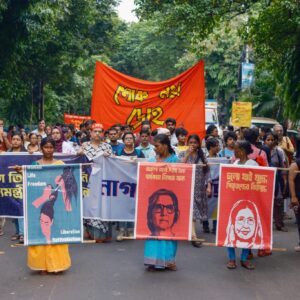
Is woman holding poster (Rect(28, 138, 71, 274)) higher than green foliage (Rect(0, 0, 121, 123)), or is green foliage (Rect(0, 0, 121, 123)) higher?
green foliage (Rect(0, 0, 121, 123))

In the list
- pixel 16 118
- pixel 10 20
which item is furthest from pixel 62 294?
pixel 16 118

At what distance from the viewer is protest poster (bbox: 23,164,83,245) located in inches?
277

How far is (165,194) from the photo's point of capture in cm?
721

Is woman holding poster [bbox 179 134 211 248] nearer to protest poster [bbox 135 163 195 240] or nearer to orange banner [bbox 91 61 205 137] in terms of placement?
protest poster [bbox 135 163 195 240]

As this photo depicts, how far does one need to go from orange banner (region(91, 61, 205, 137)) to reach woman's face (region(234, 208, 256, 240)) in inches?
193

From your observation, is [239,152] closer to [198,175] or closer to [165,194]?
[165,194]

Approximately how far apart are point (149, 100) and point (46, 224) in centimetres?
561

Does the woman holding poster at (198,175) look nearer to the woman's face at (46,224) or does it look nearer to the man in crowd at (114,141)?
the man in crowd at (114,141)

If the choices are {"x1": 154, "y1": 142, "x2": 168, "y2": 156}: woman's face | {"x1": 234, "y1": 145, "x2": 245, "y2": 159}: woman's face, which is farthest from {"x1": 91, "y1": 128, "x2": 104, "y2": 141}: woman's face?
{"x1": 234, "y1": 145, "x2": 245, "y2": 159}: woman's face

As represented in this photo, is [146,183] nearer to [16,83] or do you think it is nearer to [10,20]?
[10,20]

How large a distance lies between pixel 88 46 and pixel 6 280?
59.0 ft

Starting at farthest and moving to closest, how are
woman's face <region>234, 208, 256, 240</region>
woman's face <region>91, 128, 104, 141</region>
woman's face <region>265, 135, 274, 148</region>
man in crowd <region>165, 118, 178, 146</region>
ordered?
man in crowd <region>165, 118, 178, 146</region>, woman's face <region>265, 135, 274, 148</region>, woman's face <region>91, 128, 104, 141</region>, woman's face <region>234, 208, 256, 240</region>

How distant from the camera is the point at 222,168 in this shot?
7.27 m

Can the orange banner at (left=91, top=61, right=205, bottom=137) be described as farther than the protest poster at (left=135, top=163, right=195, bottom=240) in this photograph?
Yes
